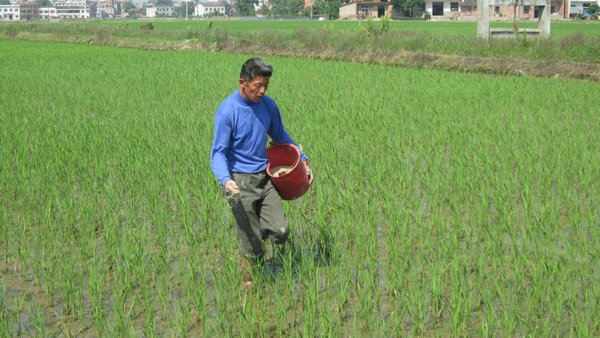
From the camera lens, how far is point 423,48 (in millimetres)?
14242

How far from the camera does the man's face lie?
8.95 feet

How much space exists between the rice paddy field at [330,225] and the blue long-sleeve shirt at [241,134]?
1.58ft

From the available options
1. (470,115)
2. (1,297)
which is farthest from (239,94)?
(470,115)

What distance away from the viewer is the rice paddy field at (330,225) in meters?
2.65

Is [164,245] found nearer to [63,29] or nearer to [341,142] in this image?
[341,142]

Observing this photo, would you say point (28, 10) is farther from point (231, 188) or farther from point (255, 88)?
point (231, 188)

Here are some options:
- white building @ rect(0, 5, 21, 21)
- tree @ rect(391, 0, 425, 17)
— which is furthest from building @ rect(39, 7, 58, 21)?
tree @ rect(391, 0, 425, 17)

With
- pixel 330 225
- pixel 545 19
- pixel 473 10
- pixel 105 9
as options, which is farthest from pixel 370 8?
pixel 105 9

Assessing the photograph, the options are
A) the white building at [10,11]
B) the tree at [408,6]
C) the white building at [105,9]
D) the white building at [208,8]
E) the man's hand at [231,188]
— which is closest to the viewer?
the man's hand at [231,188]

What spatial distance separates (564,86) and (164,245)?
7.59 meters

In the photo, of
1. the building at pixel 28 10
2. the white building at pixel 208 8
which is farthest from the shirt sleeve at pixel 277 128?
the white building at pixel 208 8

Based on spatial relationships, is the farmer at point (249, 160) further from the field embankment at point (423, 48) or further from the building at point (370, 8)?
the building at point (370, 8)

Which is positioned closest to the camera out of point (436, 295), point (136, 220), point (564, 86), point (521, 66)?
point (436, 295)

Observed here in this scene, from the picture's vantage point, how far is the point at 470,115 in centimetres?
727
